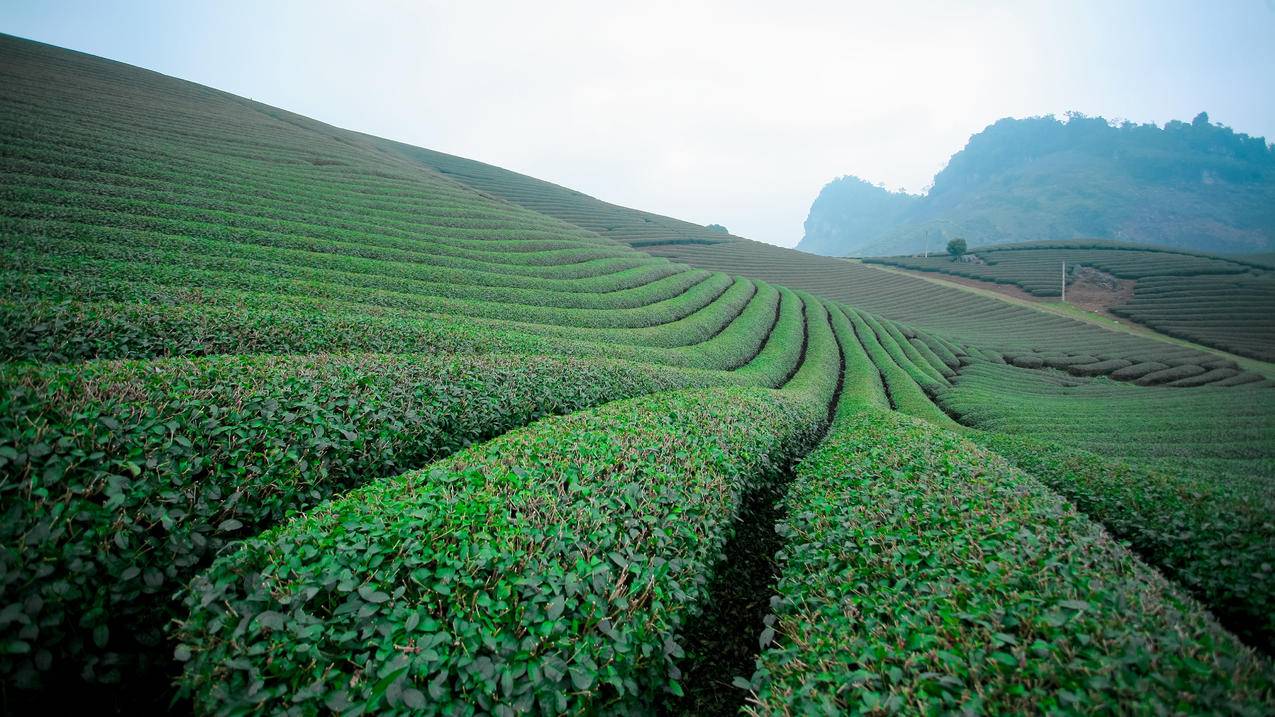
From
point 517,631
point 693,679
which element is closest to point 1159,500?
point 693,679

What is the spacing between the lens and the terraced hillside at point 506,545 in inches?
136

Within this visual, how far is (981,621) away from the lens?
3.85 metres

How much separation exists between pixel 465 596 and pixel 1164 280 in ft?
261

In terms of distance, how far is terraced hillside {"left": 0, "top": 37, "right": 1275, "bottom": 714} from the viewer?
346 cm

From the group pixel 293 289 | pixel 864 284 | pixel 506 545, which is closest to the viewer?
pixel 506 545

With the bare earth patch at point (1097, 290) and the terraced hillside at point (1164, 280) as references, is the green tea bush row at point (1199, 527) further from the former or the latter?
the bare earth patch at point (1097, 290)

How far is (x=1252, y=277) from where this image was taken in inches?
1957

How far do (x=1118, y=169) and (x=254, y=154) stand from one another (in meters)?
239

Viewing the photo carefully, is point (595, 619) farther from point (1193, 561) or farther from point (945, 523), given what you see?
point (1193, 561)

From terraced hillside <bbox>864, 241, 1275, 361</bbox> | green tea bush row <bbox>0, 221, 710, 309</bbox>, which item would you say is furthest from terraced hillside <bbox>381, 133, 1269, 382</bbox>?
green tea bush row <bbox>0, 221, 710, 309</bbox>

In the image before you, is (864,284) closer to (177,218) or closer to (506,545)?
(177,218)

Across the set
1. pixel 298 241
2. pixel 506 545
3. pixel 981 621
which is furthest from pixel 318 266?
pixel 981 621

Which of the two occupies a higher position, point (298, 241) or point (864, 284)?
point (864, 284)

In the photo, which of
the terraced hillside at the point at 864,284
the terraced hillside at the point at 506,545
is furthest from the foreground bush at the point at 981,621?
the terraced hillside at the point at 864,284
